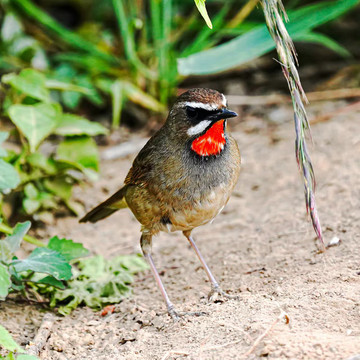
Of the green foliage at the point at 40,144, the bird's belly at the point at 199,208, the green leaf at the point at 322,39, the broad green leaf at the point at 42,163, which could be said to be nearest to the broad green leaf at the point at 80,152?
the green foliage at the point at 40,144

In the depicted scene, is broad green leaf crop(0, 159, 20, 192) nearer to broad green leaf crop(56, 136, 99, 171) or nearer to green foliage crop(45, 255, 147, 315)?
green foliage crop(45, 255, 147, 315)

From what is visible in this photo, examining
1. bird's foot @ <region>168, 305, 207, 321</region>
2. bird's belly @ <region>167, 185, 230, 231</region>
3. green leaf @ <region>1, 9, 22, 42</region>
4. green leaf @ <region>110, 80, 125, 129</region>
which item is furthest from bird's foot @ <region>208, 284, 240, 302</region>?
green leaf @ <region>1, 9, 22, 42</region>

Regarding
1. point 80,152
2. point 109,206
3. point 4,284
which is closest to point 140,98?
point 80,152

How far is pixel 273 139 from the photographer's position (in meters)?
6.59

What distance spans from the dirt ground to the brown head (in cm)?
96

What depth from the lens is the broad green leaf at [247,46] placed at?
202 inches

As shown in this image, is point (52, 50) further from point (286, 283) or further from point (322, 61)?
point (286, 283)

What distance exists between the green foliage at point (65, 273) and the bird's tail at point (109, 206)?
31 cm

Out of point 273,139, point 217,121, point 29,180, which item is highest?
point 217,121

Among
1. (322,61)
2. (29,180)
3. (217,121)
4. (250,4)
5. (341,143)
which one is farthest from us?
(322,61)

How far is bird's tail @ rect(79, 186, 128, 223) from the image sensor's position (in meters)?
4.53

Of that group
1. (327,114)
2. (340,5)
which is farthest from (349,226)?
(327,114)

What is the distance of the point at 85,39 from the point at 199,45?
66.2 inches

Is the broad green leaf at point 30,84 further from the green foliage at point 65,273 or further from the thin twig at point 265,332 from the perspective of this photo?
the thin twig at point 265,332
